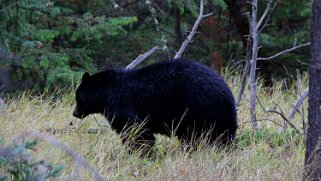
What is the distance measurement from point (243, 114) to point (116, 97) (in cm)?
219

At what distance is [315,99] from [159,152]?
2187 mm

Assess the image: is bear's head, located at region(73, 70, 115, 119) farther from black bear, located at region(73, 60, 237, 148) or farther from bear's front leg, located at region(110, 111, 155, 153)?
bear's front leg, located at region(110, 111, 155, 153)

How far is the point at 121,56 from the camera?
14172 mm

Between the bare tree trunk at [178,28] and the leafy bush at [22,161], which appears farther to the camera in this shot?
the bare tree trunk at [178,28]

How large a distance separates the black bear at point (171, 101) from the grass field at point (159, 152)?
216 mm

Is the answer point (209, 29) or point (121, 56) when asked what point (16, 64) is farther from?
point (209, 29)

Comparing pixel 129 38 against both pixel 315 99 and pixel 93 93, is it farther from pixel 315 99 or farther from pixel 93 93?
pixel 315 99

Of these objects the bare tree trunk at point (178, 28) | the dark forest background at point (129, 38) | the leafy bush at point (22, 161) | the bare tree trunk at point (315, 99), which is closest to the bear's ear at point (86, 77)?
the dark forest background at point (129, 38)

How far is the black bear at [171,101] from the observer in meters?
6.74

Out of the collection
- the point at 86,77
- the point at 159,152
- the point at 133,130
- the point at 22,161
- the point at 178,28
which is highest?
the point at 22,161

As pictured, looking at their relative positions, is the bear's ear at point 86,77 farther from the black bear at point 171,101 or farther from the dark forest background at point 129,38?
the dark forest background at point 129,38

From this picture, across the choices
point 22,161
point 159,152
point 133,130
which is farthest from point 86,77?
point 22,161

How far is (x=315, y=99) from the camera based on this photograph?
16.8 feet

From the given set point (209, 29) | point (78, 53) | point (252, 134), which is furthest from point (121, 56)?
point (252, 134)
